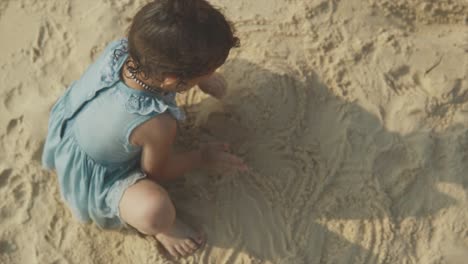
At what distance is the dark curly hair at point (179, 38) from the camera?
162 cm

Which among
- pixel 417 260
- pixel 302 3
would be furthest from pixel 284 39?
pixel 417 260

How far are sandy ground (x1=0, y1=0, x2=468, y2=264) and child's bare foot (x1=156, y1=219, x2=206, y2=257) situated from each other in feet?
0.17

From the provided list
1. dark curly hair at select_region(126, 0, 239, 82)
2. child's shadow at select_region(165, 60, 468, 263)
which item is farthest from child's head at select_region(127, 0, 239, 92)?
Result: child's shadow at select_region(165, 60, 468, 263)

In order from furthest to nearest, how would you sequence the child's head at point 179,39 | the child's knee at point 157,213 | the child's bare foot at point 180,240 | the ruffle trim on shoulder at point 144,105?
the child's bare foot at point 180,240 < the child's knee at point 157,213 < the ruffle trim on shoulder at point 144,105 < the child's head at point 179,39

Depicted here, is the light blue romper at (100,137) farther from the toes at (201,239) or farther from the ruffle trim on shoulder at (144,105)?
the toes at (201,239)

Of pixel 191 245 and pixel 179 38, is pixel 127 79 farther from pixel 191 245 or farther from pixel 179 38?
pixel 191 245

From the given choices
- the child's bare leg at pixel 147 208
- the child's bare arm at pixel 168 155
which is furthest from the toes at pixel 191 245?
the child's bare arm at pixel 168 155

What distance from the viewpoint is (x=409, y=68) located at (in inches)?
95.6

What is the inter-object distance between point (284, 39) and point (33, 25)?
3.78 ft

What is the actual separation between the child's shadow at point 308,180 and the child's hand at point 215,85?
10cm

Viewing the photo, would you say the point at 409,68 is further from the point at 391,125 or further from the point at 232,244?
the point at 232,244

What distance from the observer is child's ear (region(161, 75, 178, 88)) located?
174cm

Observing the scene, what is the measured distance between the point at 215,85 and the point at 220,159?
11.8 inches

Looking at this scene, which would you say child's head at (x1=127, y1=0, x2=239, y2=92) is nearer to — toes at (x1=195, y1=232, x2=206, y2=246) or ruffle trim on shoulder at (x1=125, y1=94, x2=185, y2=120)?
ruffle trim on shoulder at (x1=125, y1=94, x2=185, y2=120)
